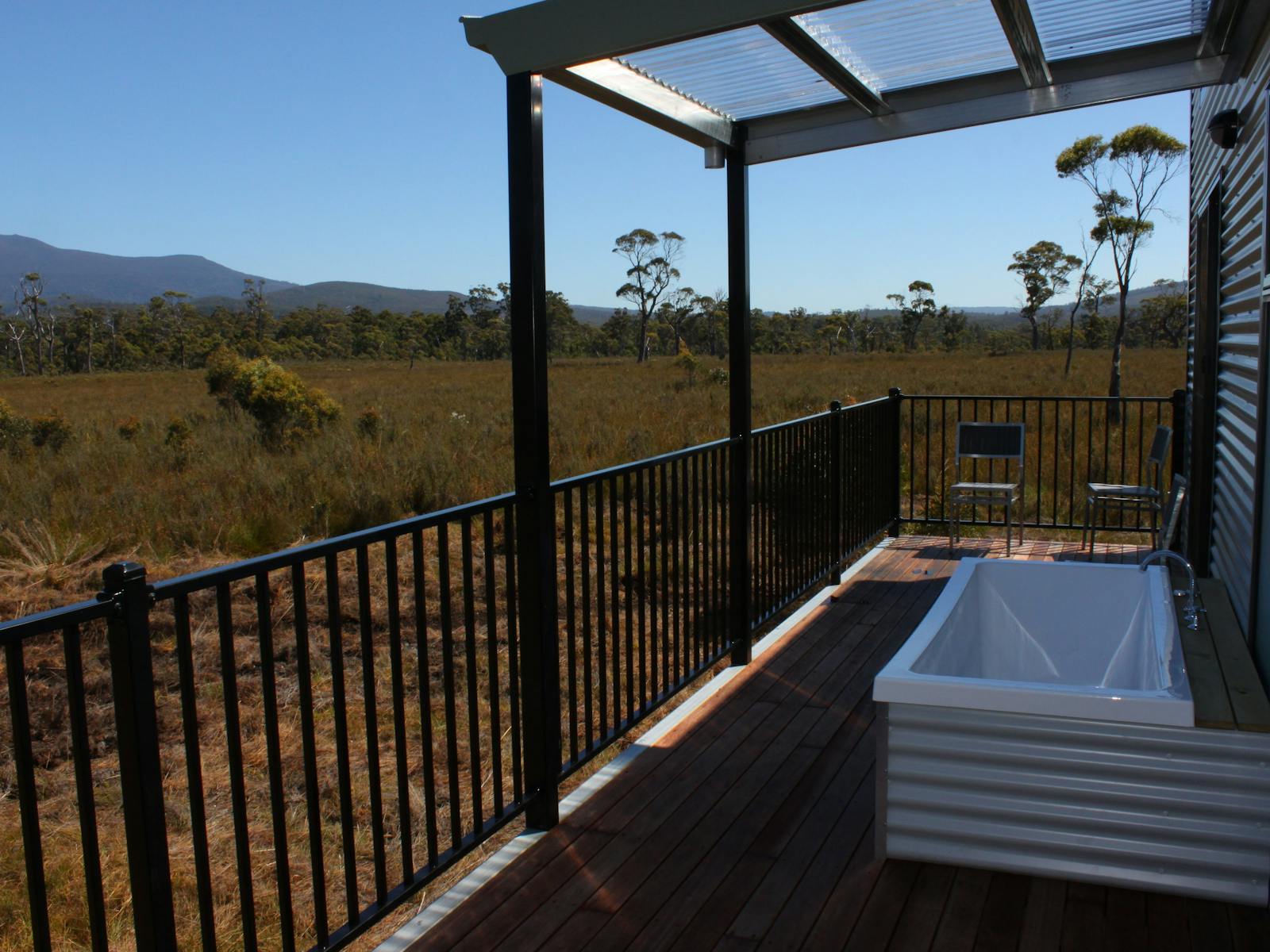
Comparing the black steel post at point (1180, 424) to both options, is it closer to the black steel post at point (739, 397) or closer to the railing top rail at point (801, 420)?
the railing top rail at point (801, 420)

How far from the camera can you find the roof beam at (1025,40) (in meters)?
2.65

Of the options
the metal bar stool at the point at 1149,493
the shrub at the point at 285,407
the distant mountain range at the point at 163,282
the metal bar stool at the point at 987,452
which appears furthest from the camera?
the distant mountain range at the point at 163,282

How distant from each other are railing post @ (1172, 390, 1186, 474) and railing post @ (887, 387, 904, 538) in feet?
5.01

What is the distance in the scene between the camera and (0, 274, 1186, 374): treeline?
120 ft

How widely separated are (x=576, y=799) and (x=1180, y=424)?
4586mm

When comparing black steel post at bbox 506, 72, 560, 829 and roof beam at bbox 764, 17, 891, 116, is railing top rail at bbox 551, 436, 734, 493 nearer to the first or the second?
black steel post at bbox 506, 72, 560, 829

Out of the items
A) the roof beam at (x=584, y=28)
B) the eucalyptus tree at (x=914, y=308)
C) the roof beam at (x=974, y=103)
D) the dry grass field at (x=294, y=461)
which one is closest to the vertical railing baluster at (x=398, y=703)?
the roof beam at (x=584, y=28)

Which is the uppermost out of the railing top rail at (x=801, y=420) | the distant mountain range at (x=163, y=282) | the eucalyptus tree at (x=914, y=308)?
the distant mountain range at (x=163, y=282)

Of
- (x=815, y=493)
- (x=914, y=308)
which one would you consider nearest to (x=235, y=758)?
(x=815, y=493)

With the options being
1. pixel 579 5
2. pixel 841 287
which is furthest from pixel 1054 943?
pixel 841 287

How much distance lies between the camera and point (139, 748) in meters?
1.44

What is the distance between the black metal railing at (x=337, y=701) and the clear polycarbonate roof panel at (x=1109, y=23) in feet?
5.35

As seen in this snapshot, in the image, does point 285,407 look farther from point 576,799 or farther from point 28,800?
point 28,800

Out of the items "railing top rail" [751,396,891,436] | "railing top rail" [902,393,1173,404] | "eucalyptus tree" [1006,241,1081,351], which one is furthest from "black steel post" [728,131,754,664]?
"eucalyptus tree" [1006,241,1081,351]
